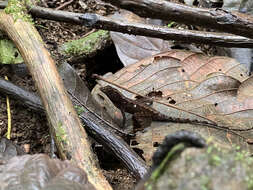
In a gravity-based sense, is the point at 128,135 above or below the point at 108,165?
above

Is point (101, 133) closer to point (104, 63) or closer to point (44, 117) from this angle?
point (44, 117)

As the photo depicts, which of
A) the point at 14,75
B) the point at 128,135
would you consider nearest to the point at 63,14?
the point at 14,75

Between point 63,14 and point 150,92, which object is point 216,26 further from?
point 63,14

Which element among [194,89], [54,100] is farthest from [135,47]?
[54,100]

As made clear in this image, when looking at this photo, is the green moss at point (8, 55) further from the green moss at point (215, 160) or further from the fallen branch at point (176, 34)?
the green moss at point (215, 160)

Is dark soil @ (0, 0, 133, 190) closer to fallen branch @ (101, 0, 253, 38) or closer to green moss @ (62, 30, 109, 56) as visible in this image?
green moss @ (62, 30, 109, 56)

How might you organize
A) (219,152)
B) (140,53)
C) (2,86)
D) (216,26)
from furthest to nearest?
(140,53) → (2,86) → (216,26) → (219,152)
